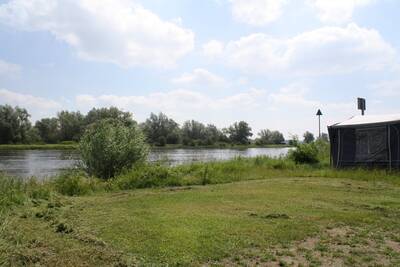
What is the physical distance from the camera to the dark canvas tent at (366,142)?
49.6ft

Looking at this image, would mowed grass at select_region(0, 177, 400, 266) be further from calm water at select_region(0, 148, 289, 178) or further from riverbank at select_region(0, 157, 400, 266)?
calm water at select_region(0, 148, 289, 178)

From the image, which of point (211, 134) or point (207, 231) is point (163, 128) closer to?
point (211, 134)

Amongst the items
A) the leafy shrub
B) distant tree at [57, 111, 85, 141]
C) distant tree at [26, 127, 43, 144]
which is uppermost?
distant tree at [57, 111, 85, 141]

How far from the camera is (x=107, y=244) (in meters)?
5.00

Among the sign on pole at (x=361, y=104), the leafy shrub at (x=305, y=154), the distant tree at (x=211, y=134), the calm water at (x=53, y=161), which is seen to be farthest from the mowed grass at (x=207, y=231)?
the distant tree at (x=211, y=134)

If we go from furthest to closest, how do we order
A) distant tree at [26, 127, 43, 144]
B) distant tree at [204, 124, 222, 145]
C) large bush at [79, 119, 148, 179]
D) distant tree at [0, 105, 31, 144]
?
distant tree at [204, 124, 222, 145] → distant tree at [26, 127, 43, 144] → distant tree at [0, 105, 31, 144] → large bush at [79, 119, 148, 179]

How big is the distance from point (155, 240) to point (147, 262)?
774 mm

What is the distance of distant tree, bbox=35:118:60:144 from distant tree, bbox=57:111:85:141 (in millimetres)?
852

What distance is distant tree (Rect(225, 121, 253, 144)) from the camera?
3594 inches

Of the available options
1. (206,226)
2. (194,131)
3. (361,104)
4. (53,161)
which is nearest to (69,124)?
(194,131)

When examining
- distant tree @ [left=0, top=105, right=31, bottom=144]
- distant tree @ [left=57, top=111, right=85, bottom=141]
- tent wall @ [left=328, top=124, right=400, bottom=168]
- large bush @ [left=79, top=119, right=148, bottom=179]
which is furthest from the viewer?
distant tree @ [left=57, top=111, right=85, bottom=141]

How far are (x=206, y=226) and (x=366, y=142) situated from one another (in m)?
12.1

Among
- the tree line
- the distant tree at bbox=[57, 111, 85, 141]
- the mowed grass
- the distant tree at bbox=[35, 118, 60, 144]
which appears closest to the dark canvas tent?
the mowed grass

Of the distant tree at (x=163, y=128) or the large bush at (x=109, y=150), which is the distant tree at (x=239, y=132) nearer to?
the distant tree at (x=163, y=128)
